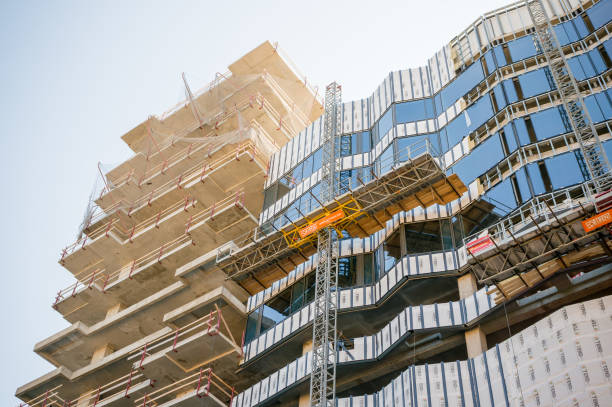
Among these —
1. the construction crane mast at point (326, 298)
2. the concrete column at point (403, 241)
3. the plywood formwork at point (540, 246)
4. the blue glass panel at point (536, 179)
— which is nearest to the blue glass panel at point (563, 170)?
the blue glass panel at point (536, 179)

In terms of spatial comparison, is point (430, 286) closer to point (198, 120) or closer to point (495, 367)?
point (495, 367)

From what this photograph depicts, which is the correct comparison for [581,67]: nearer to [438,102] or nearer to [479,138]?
[479,138]

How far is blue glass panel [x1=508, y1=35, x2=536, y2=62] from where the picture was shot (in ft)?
96.2

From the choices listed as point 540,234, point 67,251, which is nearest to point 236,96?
point 67,251

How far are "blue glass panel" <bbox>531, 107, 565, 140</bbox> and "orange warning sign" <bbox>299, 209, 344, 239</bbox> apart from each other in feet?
31.1

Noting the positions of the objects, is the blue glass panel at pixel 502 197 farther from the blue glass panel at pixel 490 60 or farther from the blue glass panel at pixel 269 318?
the blue glass panel at pixel 269 318

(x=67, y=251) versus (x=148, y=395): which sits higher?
(x=67, y=251)

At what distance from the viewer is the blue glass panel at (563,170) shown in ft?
77.9

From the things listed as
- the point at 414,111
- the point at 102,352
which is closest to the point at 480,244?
the point at 414,111

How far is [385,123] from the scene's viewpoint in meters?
33.1

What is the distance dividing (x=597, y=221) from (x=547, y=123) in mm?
6617

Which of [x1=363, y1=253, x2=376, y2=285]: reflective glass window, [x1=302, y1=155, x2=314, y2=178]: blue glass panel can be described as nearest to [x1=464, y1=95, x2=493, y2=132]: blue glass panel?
[x1=363, y1=253, x2=376, y2=285]: reflective glass window

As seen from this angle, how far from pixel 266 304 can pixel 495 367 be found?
46.9 feet

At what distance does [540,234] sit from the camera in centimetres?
2212
